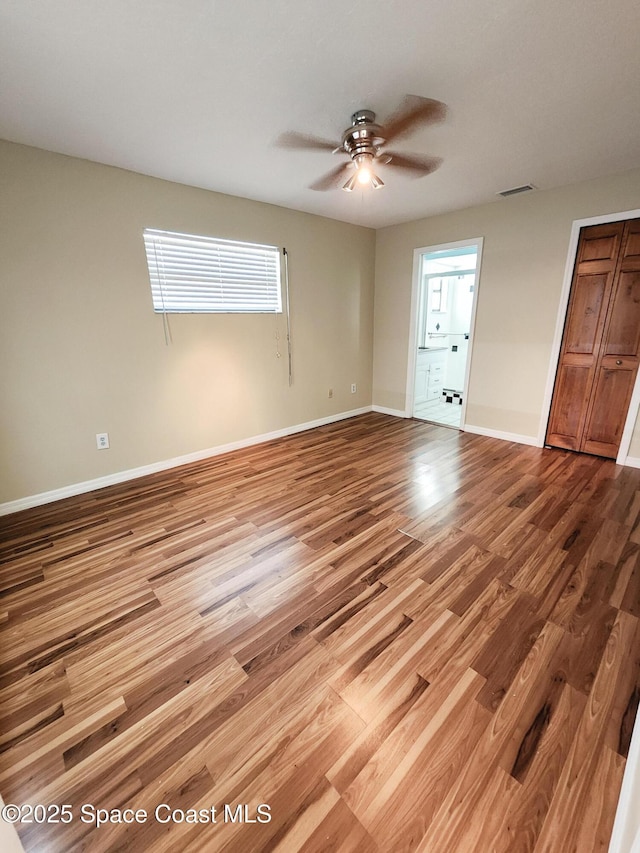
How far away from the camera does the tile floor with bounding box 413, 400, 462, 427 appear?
4.77 m

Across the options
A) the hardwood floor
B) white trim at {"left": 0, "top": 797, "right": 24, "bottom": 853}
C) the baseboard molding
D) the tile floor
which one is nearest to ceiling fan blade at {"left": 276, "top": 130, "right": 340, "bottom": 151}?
the hardwood floor

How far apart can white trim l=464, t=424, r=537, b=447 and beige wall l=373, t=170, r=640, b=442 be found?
1.4 inches

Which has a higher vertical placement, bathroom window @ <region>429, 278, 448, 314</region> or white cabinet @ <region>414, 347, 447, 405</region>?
bathroom window @ <region>429, 278, 448, 314</region>

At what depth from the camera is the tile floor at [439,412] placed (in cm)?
477

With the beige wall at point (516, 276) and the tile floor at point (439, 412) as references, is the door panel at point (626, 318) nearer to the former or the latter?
the beige wall at point (516, 276)

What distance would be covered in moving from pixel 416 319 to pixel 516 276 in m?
1.23

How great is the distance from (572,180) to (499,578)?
11.3ft

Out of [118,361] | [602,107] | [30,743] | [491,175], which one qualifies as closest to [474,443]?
[491,175]

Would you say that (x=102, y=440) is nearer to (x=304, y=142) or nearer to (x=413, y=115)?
(x=304, y=142)

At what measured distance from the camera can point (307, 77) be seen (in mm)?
1744

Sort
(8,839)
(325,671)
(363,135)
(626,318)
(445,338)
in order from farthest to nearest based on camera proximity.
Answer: (445,338) < (626,318) < (363,135) < (325,671) < (8,839)

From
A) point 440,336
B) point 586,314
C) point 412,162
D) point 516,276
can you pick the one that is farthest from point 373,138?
point 440,336

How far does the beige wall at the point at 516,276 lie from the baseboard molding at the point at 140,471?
2117 millimetres

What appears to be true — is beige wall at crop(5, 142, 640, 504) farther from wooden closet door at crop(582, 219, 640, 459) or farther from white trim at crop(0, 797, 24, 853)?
white trim at crop(0, 797, 24, 853)
